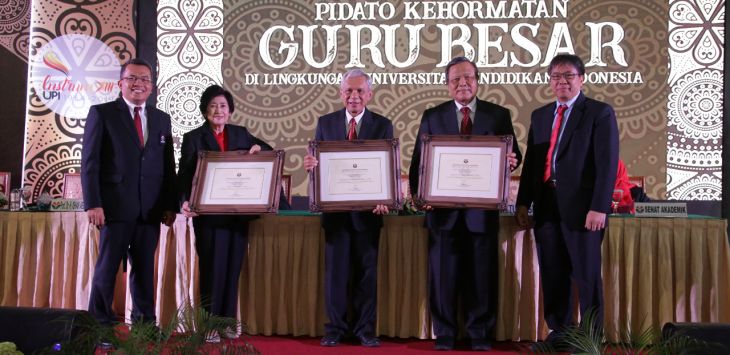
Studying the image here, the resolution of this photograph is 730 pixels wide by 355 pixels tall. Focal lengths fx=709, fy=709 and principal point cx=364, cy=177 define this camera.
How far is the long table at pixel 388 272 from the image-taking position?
387 centimetres

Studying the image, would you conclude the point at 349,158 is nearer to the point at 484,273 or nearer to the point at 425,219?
the point at 425,219

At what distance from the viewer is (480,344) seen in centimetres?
372

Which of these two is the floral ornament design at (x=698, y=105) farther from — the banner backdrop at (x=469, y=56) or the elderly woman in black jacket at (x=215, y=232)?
the elderly woman in black jacket at (x=215, y=232)

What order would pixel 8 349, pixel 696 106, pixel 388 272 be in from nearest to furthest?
pixel 8 349, pixel 388 272, pixel 696 106

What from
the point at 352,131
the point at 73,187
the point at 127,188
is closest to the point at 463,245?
the point at 352,131

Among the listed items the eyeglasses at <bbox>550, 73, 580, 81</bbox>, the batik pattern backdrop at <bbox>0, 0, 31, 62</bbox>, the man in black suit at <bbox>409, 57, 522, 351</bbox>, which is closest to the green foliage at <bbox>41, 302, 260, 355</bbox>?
the man in black suit at <bbox>409, 57, 522, 351</bbox>

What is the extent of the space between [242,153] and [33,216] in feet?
4.77

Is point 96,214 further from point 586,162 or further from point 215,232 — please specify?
point 586,162

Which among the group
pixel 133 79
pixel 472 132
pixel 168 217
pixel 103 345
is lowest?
pixel 103 345

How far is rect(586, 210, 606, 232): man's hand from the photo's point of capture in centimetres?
350

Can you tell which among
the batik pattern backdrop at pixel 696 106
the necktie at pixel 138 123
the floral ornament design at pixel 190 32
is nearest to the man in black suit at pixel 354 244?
the necktie at pixel 138 123

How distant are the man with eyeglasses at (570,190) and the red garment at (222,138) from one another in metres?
1.67

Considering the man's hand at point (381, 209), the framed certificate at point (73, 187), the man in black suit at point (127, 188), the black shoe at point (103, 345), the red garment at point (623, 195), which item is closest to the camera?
the black shoe at point (103, 345)

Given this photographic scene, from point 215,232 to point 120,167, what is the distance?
24.0 inches
